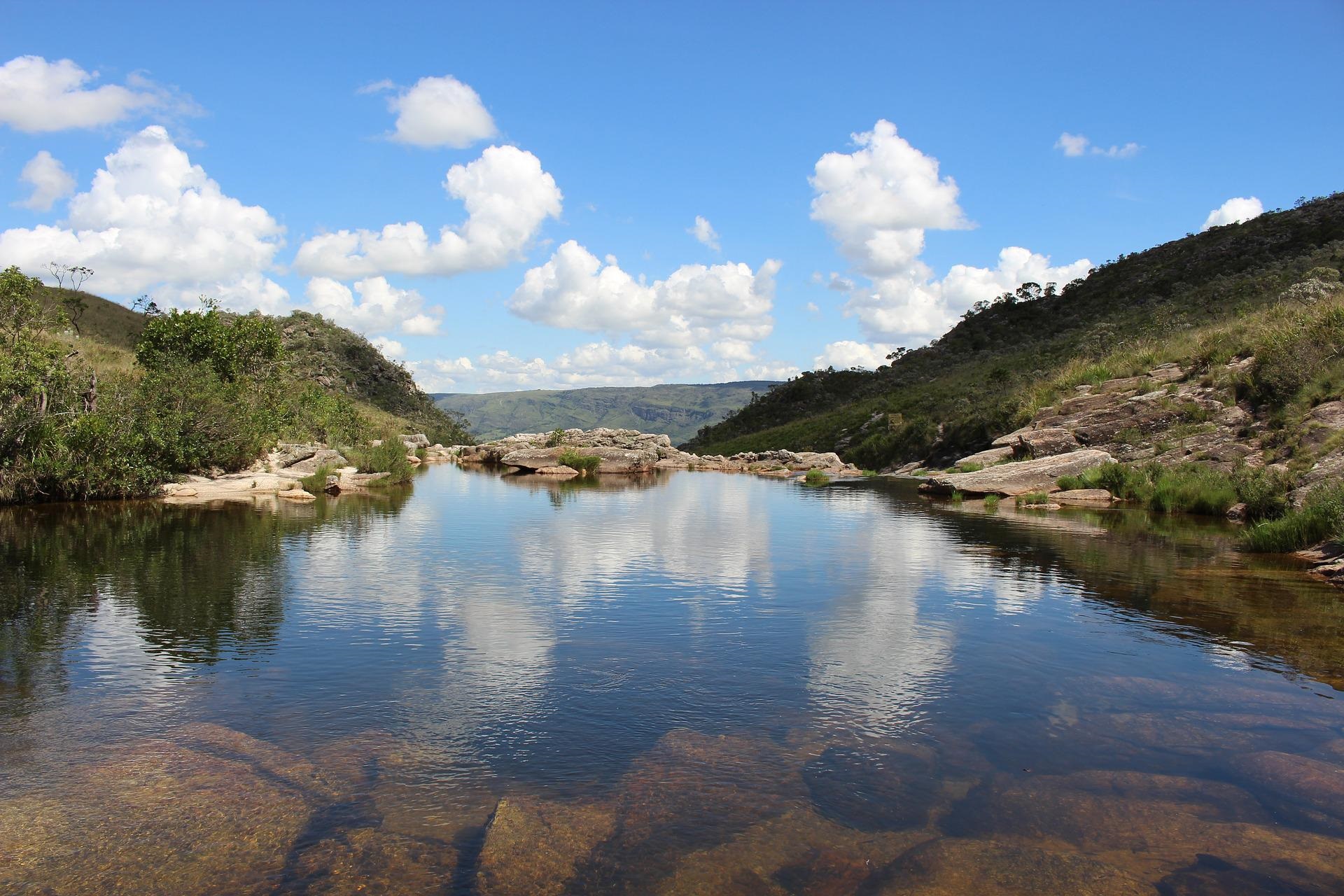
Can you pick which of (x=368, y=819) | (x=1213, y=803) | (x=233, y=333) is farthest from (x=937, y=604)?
(x=233, y=333)

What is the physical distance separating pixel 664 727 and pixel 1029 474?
28019mm

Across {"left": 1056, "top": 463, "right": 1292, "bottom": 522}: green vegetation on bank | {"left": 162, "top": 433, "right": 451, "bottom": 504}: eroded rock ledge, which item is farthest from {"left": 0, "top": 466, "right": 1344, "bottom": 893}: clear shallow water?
{"left": 162, "top": 433, "right": 451, "bottom": 504}: eroded rock ledge

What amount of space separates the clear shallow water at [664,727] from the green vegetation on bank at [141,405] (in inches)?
429

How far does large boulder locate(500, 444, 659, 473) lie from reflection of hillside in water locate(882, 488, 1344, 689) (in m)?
29.4

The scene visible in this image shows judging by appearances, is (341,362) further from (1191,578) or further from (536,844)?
(536,844)

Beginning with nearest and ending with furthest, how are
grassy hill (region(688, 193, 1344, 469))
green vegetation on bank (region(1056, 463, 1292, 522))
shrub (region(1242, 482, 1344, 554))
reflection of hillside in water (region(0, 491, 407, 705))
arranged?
reflection of hillside in water (region(0, 491, 407, 705))
shrub (region(1242, 482, 1344, 554))
green vegetation on bank (region(1056, 463, 1292, 522))
grassy hill (region(688, 193, 1344, 469))

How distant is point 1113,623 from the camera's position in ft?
45.5

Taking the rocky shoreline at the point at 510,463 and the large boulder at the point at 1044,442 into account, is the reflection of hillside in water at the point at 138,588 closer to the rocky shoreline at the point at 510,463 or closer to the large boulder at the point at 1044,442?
the rocky shoreline at the point at 510,463

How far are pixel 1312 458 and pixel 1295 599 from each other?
957cm

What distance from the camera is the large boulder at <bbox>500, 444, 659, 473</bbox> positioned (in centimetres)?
5400

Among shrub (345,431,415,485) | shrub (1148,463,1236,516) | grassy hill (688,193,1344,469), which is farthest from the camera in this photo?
grassy hill (688,193,1344,469)

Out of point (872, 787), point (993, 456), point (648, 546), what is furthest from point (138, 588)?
point (993, 456)

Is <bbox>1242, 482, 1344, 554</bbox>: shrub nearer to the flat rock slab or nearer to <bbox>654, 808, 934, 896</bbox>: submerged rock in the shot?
the flat rock slab

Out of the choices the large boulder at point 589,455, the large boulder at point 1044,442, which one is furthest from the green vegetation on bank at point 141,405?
the large boulder at point 1044,442
